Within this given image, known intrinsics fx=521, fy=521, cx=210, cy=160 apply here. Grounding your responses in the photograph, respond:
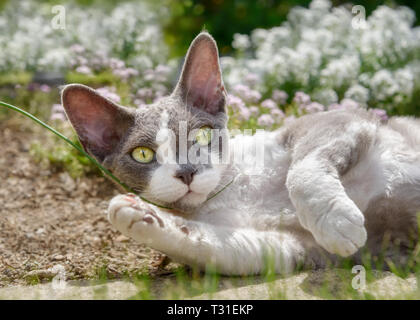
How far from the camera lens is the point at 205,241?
6.75 ft

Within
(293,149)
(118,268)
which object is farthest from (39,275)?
(293,149)

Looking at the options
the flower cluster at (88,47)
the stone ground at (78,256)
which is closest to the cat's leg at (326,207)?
the stone ground at (78,256)

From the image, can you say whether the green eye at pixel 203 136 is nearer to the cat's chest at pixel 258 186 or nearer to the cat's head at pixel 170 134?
the cat's head at pixel 170 134

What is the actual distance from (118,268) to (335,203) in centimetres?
109

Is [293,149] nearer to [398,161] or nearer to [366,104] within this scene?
[398,161]

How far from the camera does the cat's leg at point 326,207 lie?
1797 mm

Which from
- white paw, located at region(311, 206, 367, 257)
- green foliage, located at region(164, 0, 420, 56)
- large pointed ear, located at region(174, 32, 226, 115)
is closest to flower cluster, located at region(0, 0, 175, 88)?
green foliage, located at region(164, 0, 420, 56)

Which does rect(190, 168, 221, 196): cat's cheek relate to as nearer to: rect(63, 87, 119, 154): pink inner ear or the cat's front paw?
the cat's front paw

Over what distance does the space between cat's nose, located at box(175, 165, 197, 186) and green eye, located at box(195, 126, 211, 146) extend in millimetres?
179

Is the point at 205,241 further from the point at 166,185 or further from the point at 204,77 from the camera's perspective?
the point at 204,77

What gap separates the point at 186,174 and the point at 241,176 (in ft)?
1.33

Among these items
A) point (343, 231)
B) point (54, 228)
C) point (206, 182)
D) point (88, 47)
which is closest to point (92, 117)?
point (206, 182)

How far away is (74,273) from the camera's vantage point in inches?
93.4

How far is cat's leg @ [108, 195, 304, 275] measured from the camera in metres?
1.86
